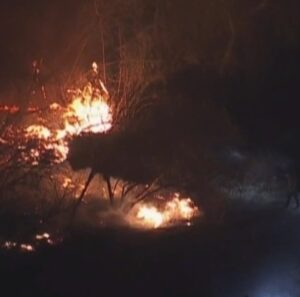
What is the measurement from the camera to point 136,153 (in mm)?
10344

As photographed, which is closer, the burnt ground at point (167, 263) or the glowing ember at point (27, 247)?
the burnt ground at point (167, 263)

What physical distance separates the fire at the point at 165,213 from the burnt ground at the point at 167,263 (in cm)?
22

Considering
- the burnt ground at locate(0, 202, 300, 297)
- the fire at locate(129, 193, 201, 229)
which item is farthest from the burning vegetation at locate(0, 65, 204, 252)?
the burnt ground at locate(0, 202, 300, 297)

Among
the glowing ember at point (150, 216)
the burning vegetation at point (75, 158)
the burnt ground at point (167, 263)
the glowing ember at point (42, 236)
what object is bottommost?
the burnt ground at point (167, 263)

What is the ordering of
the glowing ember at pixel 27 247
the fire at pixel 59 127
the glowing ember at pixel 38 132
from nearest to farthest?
the glowing ember at pixel 27 247 → the fire at pixel 59 127 → the glowing ember at pixel 38 132

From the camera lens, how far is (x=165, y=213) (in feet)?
30.9

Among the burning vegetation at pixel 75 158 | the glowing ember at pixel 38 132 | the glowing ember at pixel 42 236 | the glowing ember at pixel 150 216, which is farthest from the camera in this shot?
the glowing ember at pixel 38 132

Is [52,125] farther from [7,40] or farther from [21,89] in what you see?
[7,40]

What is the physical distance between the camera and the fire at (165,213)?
9.22 meters

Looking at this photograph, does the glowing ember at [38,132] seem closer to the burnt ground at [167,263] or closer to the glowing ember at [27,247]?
the burnt ground at [167,263]

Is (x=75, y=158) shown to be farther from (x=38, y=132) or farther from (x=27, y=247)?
(x=27, y=247)

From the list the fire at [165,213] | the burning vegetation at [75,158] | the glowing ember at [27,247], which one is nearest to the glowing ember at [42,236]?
the burning vegetation at [75,158]

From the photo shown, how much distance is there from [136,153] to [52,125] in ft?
4.11

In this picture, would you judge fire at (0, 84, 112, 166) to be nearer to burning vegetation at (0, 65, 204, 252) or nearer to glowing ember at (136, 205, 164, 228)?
burning vegetation at (0, 65, 204, 252)
